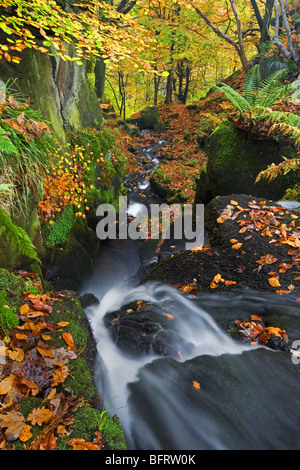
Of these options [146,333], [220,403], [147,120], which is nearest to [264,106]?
[146,333]

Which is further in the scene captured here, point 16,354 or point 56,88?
point 56,88

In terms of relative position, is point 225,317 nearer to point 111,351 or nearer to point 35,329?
point 111,351

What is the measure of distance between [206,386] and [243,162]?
5.01 m

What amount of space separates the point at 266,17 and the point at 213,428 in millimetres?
15847

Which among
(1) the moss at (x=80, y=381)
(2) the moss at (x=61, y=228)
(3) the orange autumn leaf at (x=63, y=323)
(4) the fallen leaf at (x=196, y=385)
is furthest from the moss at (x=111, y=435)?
(2) the moss at (x=61, y=228)

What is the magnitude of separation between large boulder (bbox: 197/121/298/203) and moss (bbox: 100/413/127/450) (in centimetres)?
529

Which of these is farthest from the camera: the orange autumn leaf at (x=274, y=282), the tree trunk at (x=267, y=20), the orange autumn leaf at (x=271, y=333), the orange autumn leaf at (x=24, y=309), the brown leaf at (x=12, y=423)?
the tree trunk at (x=267, y=20)

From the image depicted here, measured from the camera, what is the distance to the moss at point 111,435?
68.4 inches

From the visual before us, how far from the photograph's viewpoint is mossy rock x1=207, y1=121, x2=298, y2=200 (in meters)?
5.57

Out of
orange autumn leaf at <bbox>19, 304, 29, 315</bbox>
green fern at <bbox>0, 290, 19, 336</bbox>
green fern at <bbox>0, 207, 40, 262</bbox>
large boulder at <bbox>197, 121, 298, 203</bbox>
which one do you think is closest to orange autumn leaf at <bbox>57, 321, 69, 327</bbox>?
orange autumn leaf at <bbox>19, 304, 29, 315</bbox>

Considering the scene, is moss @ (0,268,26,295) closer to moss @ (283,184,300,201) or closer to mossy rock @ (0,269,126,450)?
mossy rock @ (0,269,126,450)

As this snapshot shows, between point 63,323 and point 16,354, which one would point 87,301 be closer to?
point 63,323

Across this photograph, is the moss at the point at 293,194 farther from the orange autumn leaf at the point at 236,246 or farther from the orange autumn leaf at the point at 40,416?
the orange autumn leaf at the point at 40,416

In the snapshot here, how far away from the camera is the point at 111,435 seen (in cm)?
179
